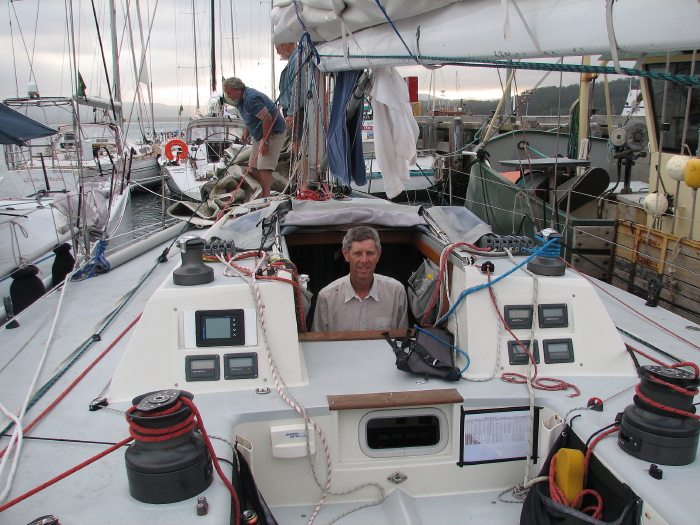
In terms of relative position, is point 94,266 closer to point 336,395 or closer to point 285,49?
point 285,49

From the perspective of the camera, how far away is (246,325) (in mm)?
2424

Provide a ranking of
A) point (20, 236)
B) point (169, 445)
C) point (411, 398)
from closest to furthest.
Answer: point (169, 445) < point (411, 398) < point (20, 236)

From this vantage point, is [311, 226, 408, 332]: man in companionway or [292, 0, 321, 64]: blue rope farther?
[292, 0, 321, 64]: blue rope

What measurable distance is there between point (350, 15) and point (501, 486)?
252cm

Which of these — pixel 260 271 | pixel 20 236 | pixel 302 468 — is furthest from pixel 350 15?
pixel 20 236

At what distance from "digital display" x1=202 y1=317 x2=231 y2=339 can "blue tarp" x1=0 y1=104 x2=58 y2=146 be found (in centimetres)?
667

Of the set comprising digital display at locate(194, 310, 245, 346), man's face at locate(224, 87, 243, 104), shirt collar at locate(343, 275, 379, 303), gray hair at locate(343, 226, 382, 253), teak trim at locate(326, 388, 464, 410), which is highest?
man's face at locate(224, 87, 243, 104)

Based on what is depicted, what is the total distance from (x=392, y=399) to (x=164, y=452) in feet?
3.11

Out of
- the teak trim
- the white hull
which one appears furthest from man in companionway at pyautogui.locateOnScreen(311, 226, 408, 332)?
the teak trim

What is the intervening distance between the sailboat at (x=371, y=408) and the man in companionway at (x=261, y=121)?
118 inches

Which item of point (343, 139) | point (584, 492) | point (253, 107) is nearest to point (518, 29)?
point (584, 492)

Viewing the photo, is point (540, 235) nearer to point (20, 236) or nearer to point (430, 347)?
point (430, 347)

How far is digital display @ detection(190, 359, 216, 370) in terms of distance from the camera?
236cm

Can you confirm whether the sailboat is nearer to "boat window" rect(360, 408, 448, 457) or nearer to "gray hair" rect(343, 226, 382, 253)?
"boat window" rect(360, 408, 448, 457)
